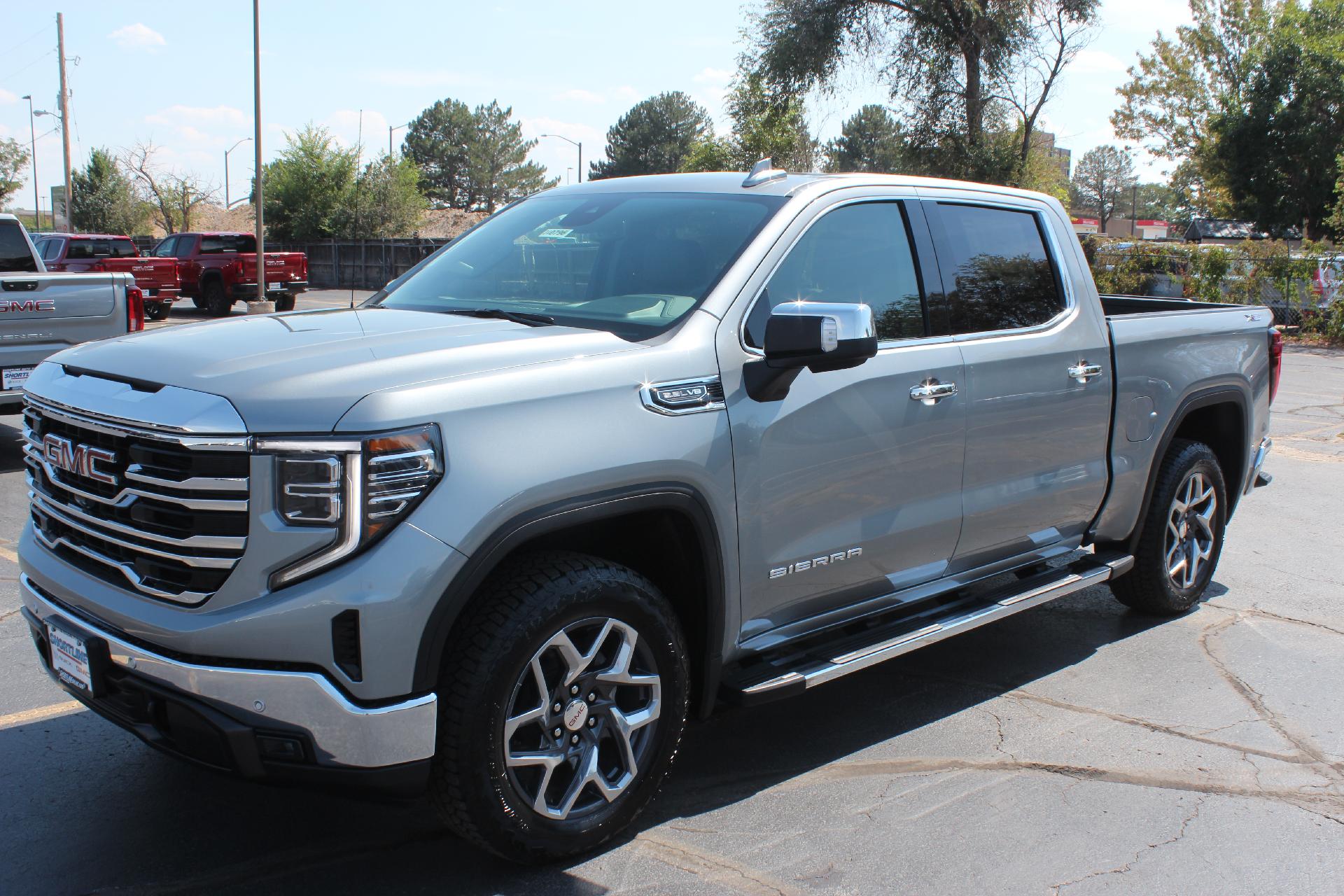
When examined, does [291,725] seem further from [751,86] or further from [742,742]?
[751,86]

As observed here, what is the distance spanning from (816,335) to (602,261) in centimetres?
99

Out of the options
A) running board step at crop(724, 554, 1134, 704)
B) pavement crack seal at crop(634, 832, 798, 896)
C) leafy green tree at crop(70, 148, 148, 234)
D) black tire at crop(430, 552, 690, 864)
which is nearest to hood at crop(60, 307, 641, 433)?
black tire at crop(430, 552, 690, 864)

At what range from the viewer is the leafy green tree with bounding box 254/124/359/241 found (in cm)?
4962

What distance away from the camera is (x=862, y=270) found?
423cm

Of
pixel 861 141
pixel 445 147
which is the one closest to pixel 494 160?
pixel 445 147

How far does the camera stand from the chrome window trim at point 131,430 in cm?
282

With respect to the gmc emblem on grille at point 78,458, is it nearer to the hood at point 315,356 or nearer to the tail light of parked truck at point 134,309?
the hood at point 315,356

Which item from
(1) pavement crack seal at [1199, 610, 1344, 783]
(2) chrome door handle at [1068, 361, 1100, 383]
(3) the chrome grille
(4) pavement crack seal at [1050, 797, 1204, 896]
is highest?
(2) chrome door handle at [1068, 361, 1100, 383]

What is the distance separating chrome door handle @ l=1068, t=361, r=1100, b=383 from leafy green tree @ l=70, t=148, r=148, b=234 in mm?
63296

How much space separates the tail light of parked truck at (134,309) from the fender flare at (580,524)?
7466mm

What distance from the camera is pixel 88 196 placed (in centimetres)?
6053

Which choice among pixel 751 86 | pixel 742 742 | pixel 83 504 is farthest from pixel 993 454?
pixel 751 86

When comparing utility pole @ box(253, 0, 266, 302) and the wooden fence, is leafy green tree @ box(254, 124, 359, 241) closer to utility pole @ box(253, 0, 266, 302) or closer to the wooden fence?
the wooden fence

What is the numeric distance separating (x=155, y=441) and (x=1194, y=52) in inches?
2026
